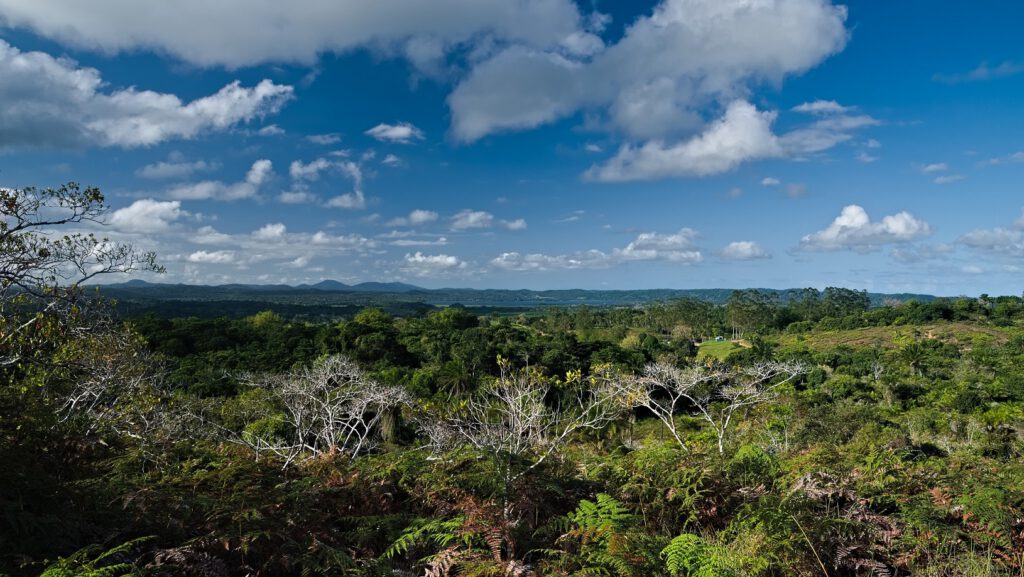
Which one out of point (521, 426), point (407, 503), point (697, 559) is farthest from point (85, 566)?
point (521, 426)

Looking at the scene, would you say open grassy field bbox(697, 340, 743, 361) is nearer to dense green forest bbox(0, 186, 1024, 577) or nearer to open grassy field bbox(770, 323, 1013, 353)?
open grassy field bbox(770, 323, 1013, 353)

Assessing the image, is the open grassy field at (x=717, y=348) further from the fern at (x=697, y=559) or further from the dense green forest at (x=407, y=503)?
the fern at (x=697, y=559)

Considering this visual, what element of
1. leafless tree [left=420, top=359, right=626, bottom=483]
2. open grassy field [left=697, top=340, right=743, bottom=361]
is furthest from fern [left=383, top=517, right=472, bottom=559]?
open grassy field [left=697, top=340, right=743, bottom=361]

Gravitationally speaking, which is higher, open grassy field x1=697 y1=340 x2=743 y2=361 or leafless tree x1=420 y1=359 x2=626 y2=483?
leafless tree x1=420 y1=359 x2=626 y2=483

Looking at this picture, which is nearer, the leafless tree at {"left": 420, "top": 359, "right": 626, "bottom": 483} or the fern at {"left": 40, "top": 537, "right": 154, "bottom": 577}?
the fern at {"left": 40, "top": 537, "right": 154, "bottom": 577}

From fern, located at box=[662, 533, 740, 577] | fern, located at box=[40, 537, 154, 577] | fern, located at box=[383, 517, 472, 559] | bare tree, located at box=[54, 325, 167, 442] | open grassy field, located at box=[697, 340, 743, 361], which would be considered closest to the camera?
fern, located at box=[40, 537, 154, 577]

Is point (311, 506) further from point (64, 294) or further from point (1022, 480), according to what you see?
point (1022, 480)

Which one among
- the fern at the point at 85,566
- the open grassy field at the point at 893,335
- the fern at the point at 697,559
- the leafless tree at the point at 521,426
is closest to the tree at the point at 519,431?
the leafless tree at the point at 521,426

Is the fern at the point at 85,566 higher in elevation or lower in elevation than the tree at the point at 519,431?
higher

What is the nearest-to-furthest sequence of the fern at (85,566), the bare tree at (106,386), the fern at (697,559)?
the fern at (85,566) → the fern at (697,559) → the bare tree at (106,386)

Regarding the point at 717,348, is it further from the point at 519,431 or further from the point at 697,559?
the point at 697,559

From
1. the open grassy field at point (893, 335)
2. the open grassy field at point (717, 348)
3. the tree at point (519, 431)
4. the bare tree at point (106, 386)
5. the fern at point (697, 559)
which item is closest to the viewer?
the fern at point (697, 559)
